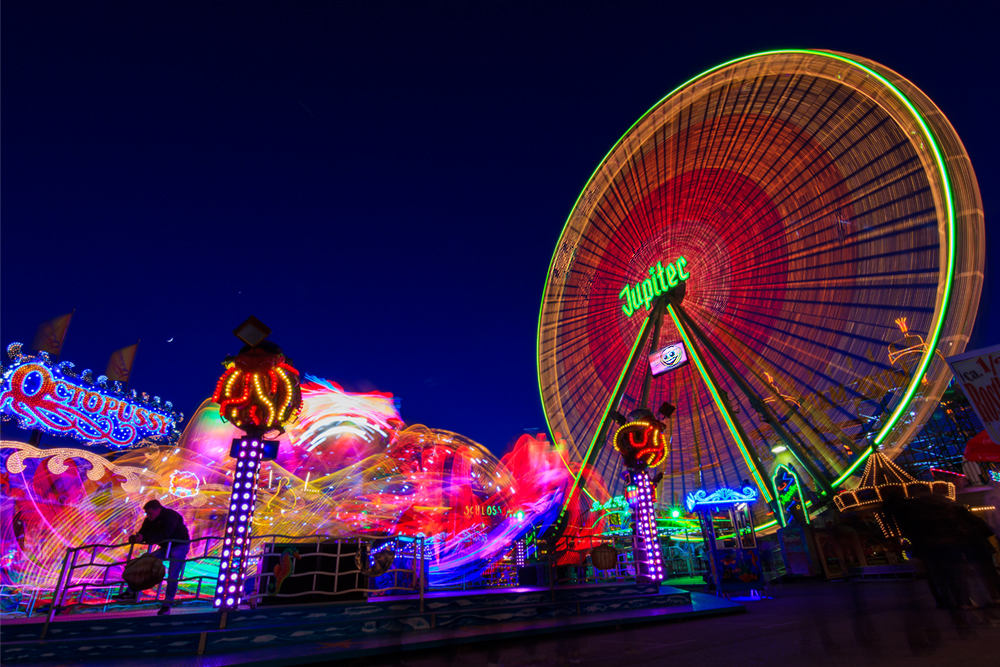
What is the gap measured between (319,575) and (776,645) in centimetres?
626

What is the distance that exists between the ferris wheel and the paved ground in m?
6.54

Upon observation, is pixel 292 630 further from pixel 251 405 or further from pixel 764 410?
pixel 764 410

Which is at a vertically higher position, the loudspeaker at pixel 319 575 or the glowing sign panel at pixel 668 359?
the glowing sign panel at pixel 668 359

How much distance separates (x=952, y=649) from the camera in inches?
168

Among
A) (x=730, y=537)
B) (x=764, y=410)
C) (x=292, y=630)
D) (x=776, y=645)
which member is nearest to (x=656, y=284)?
(x=764, y=410)

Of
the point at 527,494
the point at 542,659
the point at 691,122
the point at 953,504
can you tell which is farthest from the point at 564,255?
the point at 542,659

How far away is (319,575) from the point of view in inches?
289

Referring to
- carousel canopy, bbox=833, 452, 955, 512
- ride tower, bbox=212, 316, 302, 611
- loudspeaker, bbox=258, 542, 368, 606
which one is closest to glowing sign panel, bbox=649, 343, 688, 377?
carousel canopy, bbox=833, 452, 955, 512

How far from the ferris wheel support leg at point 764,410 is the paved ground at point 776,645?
34.1ft

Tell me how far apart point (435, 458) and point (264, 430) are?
481 inches

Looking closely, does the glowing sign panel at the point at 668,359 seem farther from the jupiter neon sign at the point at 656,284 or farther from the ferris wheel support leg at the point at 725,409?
the jupiter neon sign at the point at 656,284

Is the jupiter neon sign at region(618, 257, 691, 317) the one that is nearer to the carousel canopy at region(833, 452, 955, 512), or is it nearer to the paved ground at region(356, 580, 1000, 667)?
the carousel canopy at region(833, 452, 955, 512)

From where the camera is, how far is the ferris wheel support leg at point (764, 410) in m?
17.0

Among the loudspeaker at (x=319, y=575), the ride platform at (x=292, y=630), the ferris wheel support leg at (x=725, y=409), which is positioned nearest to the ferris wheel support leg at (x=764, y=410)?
the ferris wheel support leg at (x=725, y=409)
